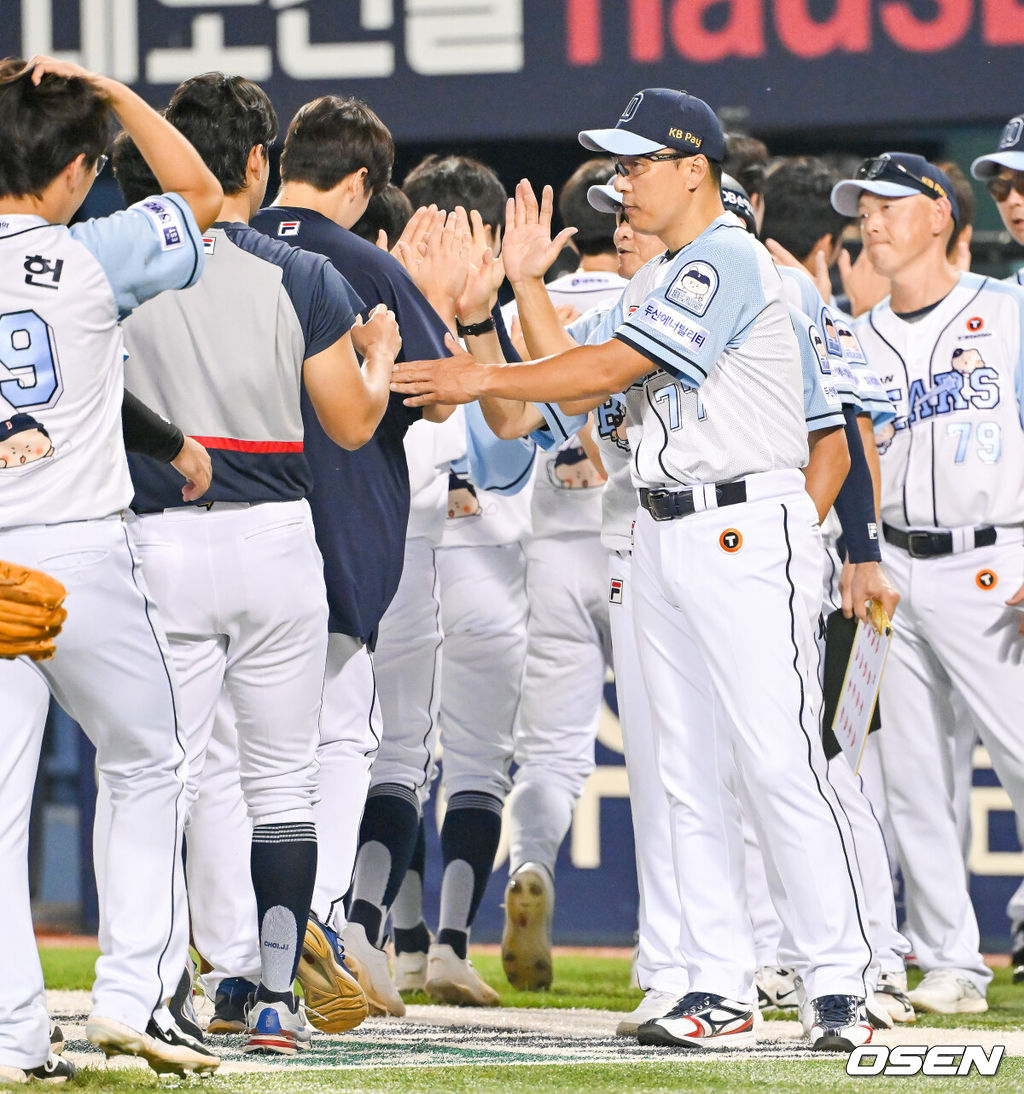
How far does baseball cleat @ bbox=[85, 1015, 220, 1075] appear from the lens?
2.92 metres

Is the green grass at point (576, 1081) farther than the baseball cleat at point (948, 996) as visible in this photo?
No

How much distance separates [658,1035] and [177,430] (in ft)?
4.84

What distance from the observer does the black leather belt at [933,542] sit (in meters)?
4.69

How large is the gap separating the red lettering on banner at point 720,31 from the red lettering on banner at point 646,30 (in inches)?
2.1

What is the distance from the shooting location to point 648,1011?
12.7 feet

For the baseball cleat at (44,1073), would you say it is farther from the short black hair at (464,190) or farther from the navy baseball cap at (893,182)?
the navy baseball cap at (893,182)

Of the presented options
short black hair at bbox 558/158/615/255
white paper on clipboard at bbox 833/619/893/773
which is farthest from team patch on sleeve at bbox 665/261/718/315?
short black hair at bbox 558/158/615/255

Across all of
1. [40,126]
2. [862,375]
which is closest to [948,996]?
[862,375]

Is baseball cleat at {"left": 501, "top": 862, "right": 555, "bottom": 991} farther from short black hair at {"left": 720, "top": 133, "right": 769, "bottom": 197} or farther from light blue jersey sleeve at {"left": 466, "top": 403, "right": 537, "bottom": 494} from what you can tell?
short black hair at {"left": 720, "top": 133, "right": 769, "bottom": 197}

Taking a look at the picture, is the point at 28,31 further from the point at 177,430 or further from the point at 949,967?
the point at 949,967

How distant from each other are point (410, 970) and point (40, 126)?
2758 millimetres

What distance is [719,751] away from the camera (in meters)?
3.67

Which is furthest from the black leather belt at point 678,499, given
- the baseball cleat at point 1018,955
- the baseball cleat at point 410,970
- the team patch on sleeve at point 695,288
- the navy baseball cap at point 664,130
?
the baseball cleat at point 1018,955

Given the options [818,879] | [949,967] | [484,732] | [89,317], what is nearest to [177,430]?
[89,317]
